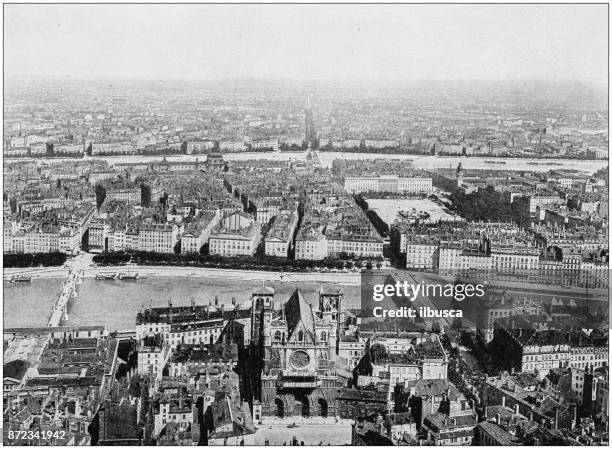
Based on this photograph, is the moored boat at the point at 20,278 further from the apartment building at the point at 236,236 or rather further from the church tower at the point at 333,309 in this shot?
the church tower at the point at 333,309

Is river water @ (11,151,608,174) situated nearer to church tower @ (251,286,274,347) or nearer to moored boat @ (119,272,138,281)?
moored boat @ (119,272,138,281)

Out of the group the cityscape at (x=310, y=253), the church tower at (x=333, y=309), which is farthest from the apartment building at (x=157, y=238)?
the church tower at (x=333, y=309)

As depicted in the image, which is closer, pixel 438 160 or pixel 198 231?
pixel 198 231

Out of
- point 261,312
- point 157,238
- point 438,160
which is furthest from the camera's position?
point 438,160

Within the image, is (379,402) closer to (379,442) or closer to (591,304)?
(379,442)

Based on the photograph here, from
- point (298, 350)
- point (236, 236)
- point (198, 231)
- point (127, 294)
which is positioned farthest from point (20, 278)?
point (298, 350)

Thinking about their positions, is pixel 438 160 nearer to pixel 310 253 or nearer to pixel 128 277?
pixel 310 253

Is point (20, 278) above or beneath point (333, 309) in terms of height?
above

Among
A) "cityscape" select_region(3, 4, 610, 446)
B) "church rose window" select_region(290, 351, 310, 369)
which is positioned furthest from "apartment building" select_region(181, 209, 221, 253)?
"church rose window" select_region(290, 351, 310, 369)
